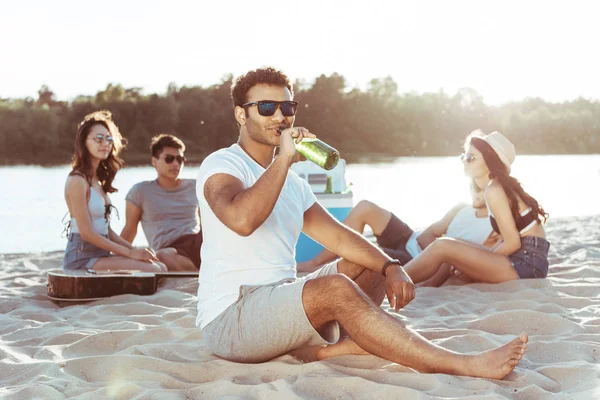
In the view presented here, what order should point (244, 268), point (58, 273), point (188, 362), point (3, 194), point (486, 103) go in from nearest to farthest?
point (244, 268)
point (188, 362)
point (58, 273)
point (3, 194)
point (486, 103)

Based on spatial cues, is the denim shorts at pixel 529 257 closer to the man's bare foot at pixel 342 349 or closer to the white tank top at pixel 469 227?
the white tank top at pixel 469 227

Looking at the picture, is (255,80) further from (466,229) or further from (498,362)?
(466,229)

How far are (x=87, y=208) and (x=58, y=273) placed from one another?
45 centimetres

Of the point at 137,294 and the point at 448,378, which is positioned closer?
the point at 448,378

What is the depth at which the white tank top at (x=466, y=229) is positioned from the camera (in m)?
4.96

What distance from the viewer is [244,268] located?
2.62 m

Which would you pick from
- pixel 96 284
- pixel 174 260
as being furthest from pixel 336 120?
pixel 96 284

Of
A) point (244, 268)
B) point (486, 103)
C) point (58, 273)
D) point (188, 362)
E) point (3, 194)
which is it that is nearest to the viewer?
point (244, 268)

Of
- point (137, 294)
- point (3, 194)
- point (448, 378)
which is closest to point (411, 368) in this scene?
point (448, 378)

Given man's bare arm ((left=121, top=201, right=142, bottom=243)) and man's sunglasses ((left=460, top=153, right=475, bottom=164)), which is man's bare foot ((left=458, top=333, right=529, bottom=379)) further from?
man's bare arm ((left=121, top=201, right=142, bottom=243))

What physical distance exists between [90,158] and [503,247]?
8.82 feet

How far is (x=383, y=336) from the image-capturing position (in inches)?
95.0

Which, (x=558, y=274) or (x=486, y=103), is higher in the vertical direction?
(x=486, y=103)

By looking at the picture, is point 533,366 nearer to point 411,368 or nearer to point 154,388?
point 411,368
